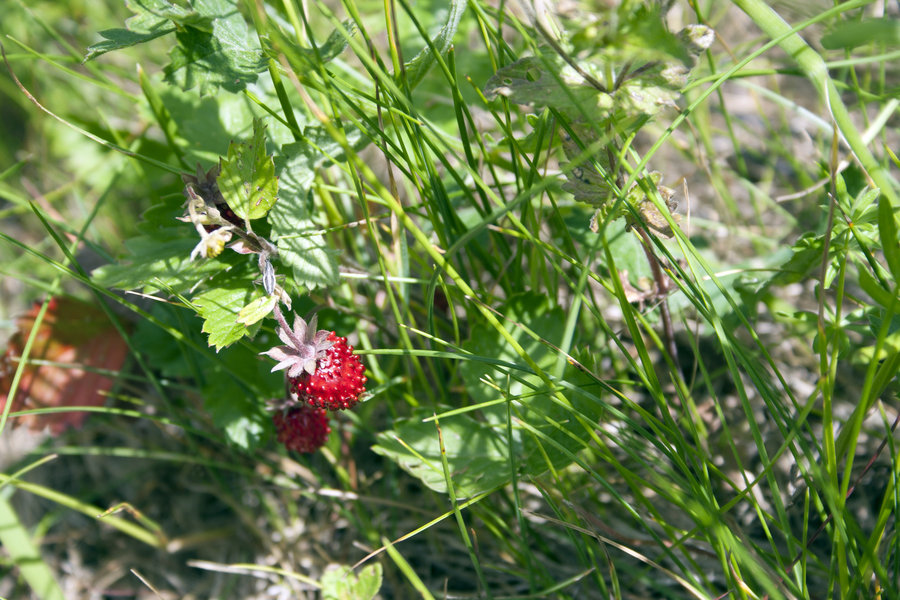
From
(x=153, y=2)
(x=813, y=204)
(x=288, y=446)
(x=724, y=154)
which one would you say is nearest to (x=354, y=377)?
(x=288, y=446)

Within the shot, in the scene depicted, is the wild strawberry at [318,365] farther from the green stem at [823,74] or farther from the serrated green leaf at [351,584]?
the green stem at [823,74]

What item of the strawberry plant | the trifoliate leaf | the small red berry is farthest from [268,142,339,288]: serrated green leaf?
the trifoliate leaf

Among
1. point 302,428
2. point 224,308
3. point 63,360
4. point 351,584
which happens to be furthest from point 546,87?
point 63,360

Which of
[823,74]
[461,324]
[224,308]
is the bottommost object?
[461,324]

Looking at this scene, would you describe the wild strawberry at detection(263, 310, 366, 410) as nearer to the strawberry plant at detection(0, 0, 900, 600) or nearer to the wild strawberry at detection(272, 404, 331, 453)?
the strawberry plant at detection(0, 0, 900, 600)

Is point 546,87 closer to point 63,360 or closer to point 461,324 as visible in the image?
point 461,324

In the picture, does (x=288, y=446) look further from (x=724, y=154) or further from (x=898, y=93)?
(x=724, y=154)
